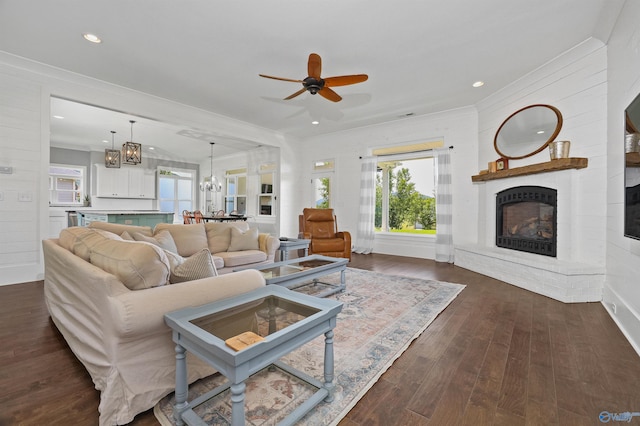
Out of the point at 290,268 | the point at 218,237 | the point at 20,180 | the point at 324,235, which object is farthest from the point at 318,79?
the point at 20,180

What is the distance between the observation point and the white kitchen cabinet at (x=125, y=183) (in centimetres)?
800

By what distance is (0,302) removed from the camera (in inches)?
115

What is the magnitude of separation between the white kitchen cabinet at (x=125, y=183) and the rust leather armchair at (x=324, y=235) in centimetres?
617

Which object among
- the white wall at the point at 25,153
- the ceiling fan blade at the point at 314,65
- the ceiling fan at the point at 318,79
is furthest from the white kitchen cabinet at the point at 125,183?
the ceiling fan blade at the point at 314,65

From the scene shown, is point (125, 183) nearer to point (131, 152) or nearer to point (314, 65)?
point (131, 152)

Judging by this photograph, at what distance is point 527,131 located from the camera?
4.09m

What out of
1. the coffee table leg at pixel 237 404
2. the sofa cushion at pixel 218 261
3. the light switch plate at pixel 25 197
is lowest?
the coffee table leg at pixel 237 404

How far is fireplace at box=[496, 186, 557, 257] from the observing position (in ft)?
12.4

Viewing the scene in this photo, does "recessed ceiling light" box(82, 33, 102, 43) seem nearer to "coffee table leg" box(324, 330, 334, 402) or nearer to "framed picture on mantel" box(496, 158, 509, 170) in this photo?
"coffee table leg" box(324, 330, 334, 402)

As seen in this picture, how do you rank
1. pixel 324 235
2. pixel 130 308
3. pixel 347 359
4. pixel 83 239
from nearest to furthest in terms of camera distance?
pixel 130 308
pixel 347 359
pixel 83 239
pixel 324 235

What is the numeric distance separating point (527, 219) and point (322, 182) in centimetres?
452

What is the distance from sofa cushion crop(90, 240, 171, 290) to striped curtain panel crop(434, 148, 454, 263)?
4975mm

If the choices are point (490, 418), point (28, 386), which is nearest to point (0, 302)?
point (28, 386)

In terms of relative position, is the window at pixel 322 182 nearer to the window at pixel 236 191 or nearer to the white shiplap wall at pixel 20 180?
the window at pixel 236 191
